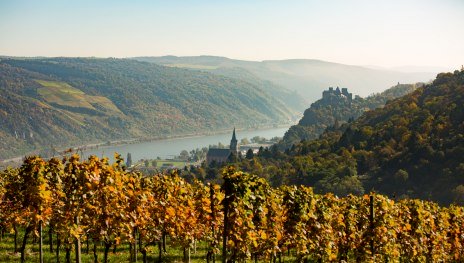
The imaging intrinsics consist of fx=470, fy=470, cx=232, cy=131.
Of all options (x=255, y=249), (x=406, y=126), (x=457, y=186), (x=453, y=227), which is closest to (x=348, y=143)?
(x=406, y=126)

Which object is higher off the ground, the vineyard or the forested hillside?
the vineyard

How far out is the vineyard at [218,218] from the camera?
20.4m

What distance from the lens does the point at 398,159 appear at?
482 ft

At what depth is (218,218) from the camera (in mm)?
29469

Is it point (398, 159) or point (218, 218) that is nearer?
point (218, 218)

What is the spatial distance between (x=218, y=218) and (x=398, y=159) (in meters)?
129

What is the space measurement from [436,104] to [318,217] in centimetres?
16848

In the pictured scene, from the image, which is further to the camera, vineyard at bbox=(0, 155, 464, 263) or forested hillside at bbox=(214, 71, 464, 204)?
forested hillside at bbox=(214, 71, 464, 204)

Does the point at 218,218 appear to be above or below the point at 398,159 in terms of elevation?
above

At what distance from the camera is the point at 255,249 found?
77.9ft

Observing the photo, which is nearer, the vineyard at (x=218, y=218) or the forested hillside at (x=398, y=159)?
the vineyard at (x=218, y=218)

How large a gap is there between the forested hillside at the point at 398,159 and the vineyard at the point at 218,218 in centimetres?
9537

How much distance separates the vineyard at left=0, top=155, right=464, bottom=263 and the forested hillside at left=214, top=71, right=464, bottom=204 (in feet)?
313

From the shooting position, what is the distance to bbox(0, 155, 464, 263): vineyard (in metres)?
20.4
